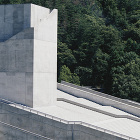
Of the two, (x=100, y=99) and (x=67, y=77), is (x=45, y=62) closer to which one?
(x=100, y=99)

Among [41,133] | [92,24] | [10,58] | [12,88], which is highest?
[92,24]

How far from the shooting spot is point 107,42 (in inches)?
2437

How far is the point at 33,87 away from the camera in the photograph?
25750 millimetres

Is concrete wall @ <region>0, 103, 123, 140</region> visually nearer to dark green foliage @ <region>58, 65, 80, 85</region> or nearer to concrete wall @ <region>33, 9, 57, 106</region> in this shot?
concrete wall @ <region>33, 9, 57, 106</region>

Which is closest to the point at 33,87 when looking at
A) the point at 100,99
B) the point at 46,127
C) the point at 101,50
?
the point at 46,127

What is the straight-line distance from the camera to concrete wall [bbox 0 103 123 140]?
69.8 ft

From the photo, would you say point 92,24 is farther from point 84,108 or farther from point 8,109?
point 8,109

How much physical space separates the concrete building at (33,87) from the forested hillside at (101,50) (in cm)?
1814

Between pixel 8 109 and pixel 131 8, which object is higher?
pixel 131 8

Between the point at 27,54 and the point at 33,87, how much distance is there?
260 centimetres

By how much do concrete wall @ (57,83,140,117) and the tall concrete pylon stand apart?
20.6 feet

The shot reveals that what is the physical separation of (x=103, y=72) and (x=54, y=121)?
3478cm

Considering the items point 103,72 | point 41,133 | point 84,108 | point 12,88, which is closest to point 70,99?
point 84,108

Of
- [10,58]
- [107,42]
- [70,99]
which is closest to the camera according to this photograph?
[10,58]
